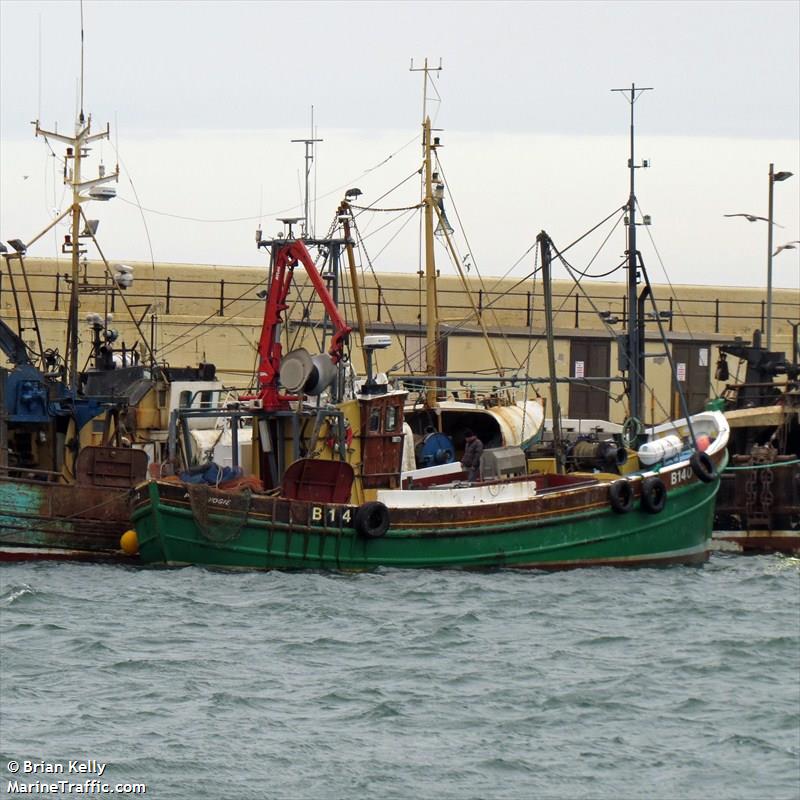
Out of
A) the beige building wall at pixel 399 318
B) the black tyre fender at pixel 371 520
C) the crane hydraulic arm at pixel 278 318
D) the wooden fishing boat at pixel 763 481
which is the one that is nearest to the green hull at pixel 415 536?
the black tyre fender at pixel 371 520

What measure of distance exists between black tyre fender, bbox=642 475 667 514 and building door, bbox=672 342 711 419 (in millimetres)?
16830

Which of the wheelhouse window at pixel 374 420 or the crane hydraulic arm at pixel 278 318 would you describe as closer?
the crane hydraulic arm at pixel 278 318

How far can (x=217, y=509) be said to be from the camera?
82.4 ft

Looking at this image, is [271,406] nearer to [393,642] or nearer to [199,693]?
[393,642]

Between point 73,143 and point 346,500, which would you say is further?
point 73,143

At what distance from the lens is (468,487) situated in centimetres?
2702

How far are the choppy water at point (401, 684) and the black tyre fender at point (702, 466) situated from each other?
3169 millimetres

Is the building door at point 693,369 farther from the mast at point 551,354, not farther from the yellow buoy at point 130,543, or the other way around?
the yellow buoy at point 130,543

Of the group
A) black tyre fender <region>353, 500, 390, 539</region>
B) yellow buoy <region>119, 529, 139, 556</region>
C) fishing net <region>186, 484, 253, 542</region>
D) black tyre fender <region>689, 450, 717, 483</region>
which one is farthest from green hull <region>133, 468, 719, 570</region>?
black tyre fender <region>689, 450, 717, 483</region>

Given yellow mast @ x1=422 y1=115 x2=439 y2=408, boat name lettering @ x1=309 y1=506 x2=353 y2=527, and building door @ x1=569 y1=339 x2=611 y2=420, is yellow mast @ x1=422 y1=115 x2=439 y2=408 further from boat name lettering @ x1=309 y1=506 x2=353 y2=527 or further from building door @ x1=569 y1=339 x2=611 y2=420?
boat name lettering @ x1=309 y1=506 x2=353 y2=527

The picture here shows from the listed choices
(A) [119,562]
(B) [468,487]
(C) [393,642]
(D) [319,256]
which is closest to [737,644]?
(C) [393,642]

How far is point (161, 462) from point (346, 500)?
14.3 ft

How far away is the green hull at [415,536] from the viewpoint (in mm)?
25312

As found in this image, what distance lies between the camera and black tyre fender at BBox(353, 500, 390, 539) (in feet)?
84.0
